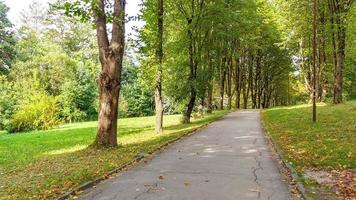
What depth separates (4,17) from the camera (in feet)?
→ 191

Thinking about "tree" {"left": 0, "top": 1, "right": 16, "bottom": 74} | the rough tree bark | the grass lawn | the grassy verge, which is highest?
"tree" {"left": 0, "top": 1, "right": 16, "bottom": 74}

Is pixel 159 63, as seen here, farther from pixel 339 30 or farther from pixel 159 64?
pixel 339 30

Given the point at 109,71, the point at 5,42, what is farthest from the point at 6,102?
the point at 109,71

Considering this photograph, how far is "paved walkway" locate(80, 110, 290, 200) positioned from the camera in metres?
7.91

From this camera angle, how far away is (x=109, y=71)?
48.1 ft

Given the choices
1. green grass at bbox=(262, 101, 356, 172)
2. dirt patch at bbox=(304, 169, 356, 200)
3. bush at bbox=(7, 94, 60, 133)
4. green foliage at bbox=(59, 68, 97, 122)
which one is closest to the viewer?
dirt patch at bbox=(304, 169, 356, 200)

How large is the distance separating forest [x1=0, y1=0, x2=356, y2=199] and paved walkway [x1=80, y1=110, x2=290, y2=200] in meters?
4.13

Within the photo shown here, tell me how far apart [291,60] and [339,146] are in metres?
46.6

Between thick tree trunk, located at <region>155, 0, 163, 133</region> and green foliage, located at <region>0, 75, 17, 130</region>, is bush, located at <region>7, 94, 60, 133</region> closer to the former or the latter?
green foliage, located at <region>0, 75, 17, 130</region>

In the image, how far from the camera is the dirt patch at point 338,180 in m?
7.78

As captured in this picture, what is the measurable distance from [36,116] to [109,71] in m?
22.9

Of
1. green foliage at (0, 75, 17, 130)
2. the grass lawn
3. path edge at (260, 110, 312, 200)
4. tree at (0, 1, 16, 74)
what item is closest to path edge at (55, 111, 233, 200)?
the grass lawn

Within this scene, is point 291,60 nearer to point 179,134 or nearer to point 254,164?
point 179,134

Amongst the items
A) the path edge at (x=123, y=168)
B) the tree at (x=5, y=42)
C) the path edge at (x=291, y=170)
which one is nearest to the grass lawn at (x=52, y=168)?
the path edge at (x=123, y=168)
